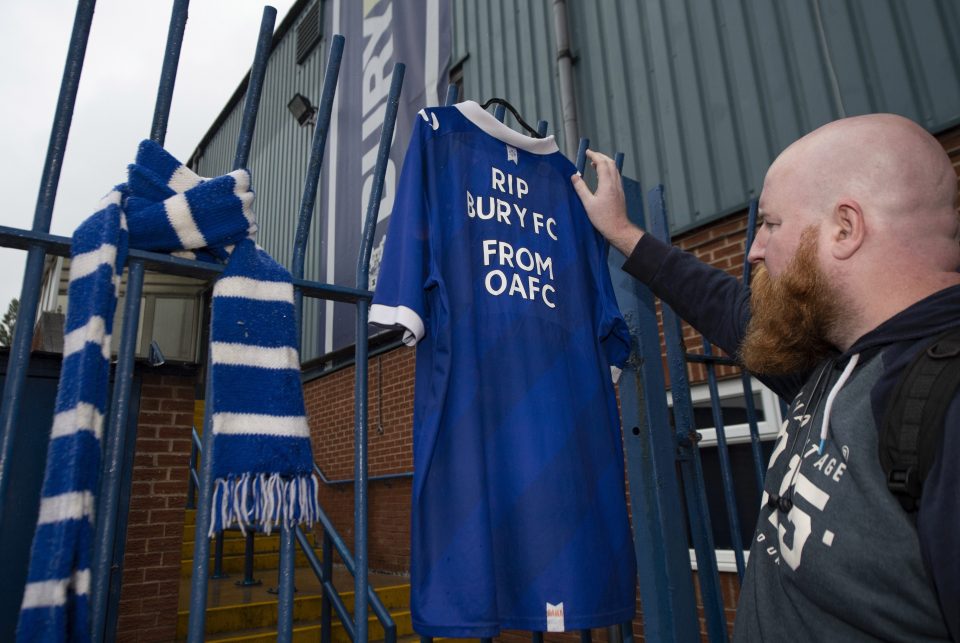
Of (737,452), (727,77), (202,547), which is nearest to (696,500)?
(202,547)

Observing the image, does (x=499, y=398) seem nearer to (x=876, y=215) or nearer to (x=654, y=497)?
(x=654, y=497)

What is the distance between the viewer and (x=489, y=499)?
1.31 metres

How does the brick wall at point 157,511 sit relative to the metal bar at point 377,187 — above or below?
below

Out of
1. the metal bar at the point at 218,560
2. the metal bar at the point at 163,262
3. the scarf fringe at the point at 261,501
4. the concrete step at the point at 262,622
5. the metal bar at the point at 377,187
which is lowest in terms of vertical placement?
the concrete step at the point at 262,622

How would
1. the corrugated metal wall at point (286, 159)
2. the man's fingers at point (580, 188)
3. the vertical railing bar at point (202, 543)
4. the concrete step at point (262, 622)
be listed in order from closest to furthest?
1. the vertical railing bar at point (202, 543)
2. the man's fingers at point (580, 188)
3. the concrete step at point (262, 622)
4. the corrugated metal wall at point (286, 159)

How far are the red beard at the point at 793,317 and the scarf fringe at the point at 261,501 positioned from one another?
0.98 m

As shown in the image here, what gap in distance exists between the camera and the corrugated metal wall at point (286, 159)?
8078mm

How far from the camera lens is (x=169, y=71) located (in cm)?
112

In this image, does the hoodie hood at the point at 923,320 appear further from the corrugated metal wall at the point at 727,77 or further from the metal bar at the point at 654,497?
the corrugated metal wall at the point at 727,77

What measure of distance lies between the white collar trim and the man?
674 millimetres

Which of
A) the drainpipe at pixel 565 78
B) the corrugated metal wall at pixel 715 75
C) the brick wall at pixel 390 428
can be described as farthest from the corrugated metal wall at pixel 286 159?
the drainpipe at pixel 565 78

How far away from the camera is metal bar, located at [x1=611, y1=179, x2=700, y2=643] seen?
56.1 inches

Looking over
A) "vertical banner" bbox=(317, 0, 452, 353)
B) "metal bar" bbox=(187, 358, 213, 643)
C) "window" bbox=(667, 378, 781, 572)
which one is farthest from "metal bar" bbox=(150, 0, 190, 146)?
"vertical banner" bbox=(317, 0, 452, 353)

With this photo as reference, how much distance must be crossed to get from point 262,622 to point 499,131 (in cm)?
411
